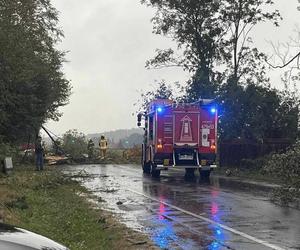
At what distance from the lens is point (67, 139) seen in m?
41.5

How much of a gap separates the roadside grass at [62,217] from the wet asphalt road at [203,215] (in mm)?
547

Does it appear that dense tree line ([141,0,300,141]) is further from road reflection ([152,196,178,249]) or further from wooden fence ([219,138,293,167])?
road reflection ([152,196,178,249])

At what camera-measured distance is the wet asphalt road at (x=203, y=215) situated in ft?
30.5

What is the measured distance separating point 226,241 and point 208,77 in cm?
2539

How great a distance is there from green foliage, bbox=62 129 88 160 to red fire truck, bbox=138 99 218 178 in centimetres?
1618

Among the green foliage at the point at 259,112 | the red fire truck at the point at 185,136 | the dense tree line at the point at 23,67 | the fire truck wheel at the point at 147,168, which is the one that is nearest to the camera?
the dense tree line at the point at 23,67

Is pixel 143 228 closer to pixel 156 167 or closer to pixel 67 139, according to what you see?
pixel 156 167

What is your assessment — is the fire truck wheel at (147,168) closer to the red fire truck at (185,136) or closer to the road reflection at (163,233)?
the red fire truck at (185,136)

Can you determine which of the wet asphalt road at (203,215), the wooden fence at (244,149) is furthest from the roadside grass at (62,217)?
the wooden fence at (244,149)

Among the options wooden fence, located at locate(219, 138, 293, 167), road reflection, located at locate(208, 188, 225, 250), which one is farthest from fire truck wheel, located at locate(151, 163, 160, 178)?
road reflection, located at locate(208, 188, 225, 250)

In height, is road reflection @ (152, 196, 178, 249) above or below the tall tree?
below

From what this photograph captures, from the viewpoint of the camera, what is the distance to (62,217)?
11.6 m

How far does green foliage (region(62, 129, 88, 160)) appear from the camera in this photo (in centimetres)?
3997

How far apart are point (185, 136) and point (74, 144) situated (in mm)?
18548
